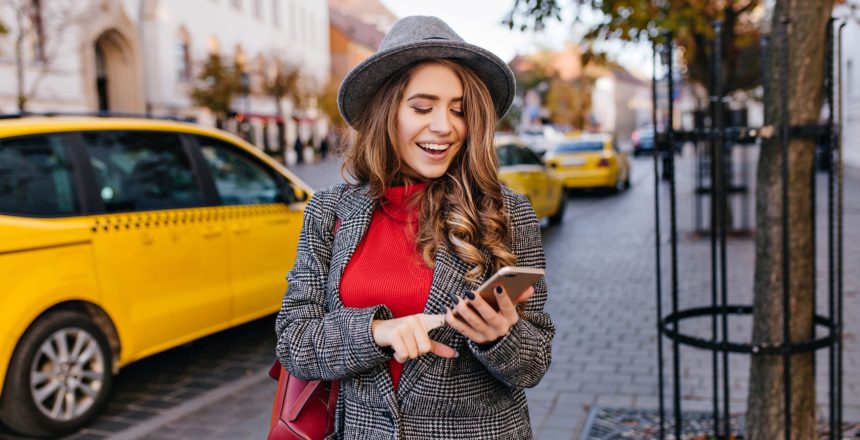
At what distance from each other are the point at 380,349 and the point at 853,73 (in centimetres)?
2922

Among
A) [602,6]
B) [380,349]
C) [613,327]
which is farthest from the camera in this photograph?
[613,327]

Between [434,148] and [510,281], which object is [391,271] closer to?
[434,148]

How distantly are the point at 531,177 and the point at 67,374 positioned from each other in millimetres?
9126

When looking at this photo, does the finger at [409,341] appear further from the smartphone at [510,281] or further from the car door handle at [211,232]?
the car door handle at [211,232]

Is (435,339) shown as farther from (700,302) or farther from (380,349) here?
(700,302)

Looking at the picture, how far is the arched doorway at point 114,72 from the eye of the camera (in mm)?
32812

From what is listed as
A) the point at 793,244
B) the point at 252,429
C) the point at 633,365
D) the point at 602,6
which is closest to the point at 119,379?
the point at 252,429

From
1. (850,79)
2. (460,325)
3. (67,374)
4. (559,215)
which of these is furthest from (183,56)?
(460,325)

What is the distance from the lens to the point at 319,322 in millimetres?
2025

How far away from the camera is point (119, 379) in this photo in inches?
234

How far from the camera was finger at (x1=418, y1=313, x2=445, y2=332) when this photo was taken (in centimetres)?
177

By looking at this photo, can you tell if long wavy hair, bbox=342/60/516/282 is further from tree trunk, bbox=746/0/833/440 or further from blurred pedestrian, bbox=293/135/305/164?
blurred pedestrian, bbox=293/135/305/164

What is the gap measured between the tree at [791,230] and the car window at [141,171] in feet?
12.0

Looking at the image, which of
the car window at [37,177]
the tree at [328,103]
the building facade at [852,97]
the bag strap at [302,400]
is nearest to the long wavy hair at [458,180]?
the bag strap at [302,400]
